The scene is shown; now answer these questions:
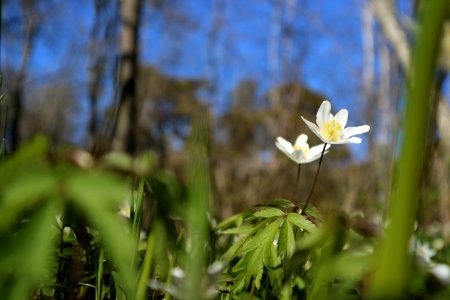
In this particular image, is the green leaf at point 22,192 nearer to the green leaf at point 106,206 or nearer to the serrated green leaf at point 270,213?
the green leaf at point 106,206

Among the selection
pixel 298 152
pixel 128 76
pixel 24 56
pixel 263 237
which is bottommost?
pixel 263 237

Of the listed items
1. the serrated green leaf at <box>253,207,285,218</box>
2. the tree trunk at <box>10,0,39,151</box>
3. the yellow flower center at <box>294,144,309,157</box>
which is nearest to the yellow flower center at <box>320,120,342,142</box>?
the yellow flower center at <box>294,144,309,157</box>

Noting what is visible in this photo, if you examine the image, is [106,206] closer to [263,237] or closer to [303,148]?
[263,237]

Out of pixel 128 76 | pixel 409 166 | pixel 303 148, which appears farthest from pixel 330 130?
pixel 128 76

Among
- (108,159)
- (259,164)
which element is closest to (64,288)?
(108,159)

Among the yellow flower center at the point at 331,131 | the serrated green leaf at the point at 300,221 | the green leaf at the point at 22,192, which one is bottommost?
the serrated green leaf at the point at 300,221

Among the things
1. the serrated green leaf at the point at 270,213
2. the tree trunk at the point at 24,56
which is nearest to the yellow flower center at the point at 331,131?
the serrated green leaf at the point at 270,213
